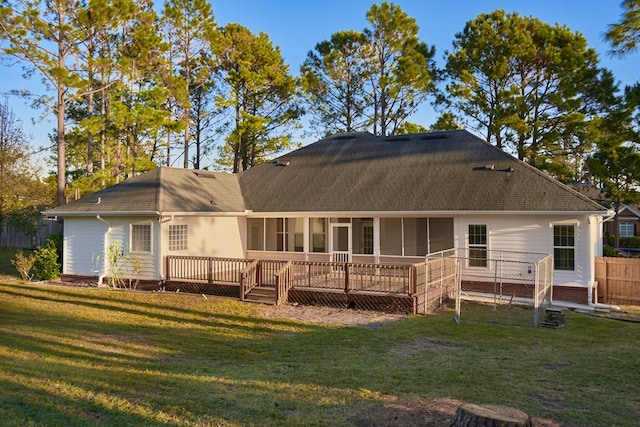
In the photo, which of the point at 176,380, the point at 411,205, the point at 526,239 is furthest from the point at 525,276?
the point at 176,380

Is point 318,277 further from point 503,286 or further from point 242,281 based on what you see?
point 503,286

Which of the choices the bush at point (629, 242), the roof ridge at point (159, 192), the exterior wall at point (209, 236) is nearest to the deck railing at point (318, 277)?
the exterior wall at point (209, 236)

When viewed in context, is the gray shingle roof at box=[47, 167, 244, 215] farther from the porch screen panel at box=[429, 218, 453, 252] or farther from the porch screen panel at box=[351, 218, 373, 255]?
the porch screen panel at box=[429, 218, 453, 252]

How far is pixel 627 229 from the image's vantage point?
137 feet

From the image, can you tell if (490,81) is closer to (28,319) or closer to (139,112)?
(139,112)

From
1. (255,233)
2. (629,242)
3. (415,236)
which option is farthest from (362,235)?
(629,242)

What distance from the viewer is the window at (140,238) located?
17389 mm

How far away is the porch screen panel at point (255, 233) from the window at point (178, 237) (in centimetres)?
389

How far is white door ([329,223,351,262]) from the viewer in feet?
63.6

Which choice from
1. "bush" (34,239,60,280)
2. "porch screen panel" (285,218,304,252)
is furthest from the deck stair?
"bush" (34,239,60,280)

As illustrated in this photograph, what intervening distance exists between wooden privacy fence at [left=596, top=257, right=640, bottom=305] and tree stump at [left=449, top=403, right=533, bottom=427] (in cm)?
1361

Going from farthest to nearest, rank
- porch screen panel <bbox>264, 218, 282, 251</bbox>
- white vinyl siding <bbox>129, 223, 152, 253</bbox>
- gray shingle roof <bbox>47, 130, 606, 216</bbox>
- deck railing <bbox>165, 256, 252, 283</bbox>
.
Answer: porch screen panel <bbox>264, 218, 282, 251</bbox>
white vinyl siding <bbox>129, 223, 152, 253</bbox>
deck railing <bbox>165, 256, 252, 283</bbox>
gray shingle roof <bbox>47, 130, 606, 216</bbox>

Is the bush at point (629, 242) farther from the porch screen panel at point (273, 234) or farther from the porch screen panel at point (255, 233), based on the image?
the porch screen panel at point (255, 233)

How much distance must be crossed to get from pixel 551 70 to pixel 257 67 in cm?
1828
